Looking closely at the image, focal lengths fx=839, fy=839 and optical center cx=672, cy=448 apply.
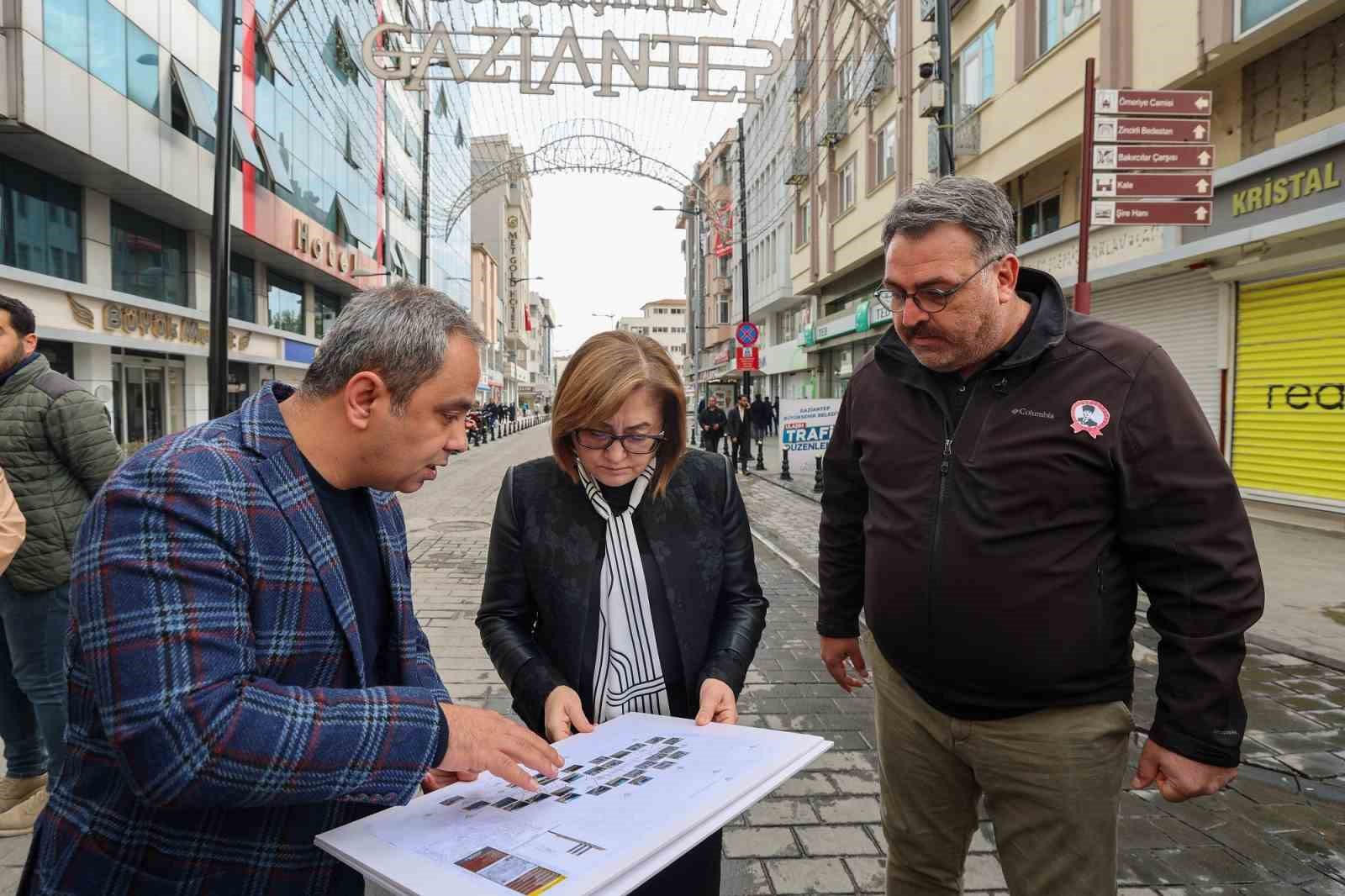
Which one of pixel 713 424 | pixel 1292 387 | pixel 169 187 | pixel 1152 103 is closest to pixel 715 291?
pixel 713 424

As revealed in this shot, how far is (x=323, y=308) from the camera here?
3061cm

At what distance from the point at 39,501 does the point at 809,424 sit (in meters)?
13.2

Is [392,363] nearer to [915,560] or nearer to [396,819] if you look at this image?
[396,819]

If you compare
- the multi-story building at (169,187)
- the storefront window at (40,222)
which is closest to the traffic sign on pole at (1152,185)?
the multi-story building at (169,187)

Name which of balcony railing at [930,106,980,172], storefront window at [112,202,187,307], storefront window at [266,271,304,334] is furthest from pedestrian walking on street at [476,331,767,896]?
storefront window at [266,271,304,334]

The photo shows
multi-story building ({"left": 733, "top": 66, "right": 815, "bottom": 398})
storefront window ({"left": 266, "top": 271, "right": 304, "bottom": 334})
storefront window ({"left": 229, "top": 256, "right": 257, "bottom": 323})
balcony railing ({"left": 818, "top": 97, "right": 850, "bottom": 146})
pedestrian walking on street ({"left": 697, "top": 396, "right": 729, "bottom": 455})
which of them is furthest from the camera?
multi-story building ({"left": 733, "top": 66, "right": 815, "bottom": 398})

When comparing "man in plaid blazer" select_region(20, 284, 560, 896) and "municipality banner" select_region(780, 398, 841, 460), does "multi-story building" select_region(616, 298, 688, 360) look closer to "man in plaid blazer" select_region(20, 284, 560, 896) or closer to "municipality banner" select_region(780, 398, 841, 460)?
"municipality banner" select_region(780, 398, 841, 460)

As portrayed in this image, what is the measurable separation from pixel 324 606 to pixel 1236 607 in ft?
6.18

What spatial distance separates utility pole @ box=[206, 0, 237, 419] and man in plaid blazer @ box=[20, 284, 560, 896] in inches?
357

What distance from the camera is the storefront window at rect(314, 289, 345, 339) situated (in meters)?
29.6

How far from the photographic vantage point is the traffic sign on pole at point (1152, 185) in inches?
258

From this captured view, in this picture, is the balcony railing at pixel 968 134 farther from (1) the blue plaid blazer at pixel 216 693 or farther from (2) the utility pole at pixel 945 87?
(1) the blue plaid blazer at pixel 216 693

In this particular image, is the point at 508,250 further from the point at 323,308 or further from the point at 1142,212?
the point at 1142,212

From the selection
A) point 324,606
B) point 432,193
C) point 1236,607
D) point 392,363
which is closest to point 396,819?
point 324,606
